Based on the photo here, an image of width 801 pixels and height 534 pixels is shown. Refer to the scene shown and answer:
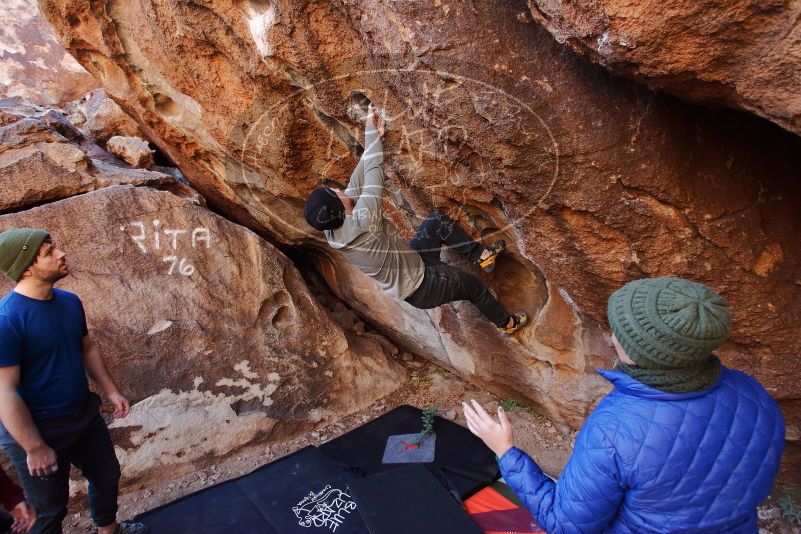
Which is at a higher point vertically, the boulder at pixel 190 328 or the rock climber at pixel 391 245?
the rock climber at pixel 391 245

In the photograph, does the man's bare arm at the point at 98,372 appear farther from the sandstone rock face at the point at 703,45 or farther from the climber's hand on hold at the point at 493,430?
the sandstone rock face at the point at 703,45

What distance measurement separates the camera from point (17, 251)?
7.32ft

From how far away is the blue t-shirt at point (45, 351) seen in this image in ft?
7.26

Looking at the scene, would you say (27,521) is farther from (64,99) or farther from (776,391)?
(64,99)

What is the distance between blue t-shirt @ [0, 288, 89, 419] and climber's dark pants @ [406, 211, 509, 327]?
1918 mm

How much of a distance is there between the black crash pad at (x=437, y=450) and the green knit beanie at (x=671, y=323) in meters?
2.39

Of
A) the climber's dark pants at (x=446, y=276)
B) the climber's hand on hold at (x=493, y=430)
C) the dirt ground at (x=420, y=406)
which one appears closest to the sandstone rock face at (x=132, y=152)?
the dirt ground at (x=420, y=406)

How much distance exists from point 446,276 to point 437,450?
1.42 meters

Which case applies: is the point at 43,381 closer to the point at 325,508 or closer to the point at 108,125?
the point at 325,508

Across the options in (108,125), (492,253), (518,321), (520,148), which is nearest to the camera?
(520,148)

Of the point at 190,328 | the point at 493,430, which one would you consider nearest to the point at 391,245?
the point at 493,430

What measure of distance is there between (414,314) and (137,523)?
259 cm

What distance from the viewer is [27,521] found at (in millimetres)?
2279

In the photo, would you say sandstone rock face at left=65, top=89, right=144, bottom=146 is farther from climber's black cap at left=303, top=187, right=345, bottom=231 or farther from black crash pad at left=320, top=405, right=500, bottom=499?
black crash pad at left=320, top=405, right=500, bottom=499
